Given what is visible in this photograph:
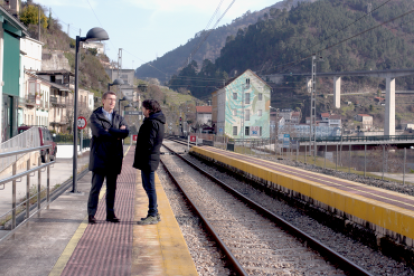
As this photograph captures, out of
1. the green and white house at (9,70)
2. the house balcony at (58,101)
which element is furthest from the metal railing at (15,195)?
the house balcony at (58,101)

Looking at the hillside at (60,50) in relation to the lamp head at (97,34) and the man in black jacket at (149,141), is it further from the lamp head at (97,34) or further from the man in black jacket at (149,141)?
the man in black jacket at (149,141)

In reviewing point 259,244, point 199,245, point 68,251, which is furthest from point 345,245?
point 68,251

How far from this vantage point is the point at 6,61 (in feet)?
85.8

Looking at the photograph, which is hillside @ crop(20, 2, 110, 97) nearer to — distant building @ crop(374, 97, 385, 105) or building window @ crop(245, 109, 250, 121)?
building window @ crop(245, 109, 250, 121)

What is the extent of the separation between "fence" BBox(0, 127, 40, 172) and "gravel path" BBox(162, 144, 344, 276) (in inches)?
135

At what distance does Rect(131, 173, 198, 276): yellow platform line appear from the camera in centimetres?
497

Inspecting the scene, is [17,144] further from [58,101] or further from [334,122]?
[334,122]

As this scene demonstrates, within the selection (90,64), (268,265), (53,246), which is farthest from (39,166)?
(90,64)

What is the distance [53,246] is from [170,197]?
7438 mm

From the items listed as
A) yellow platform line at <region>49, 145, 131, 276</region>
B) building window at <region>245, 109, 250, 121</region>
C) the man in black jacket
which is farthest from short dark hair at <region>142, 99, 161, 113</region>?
building window at <region>245, 109, 250, 121</region>

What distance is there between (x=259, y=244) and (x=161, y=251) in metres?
2.21

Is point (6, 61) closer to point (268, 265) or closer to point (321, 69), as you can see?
point (268, 265)

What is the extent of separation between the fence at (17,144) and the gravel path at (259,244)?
3.43 metres

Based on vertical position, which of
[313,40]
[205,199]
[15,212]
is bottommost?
[205,199]
